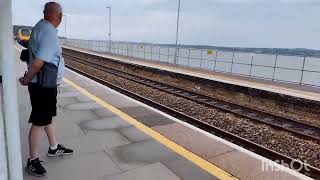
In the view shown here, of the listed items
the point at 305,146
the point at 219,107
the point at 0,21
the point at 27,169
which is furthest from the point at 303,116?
the point at 0,21

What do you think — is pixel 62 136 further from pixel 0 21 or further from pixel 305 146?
pixel 305 146

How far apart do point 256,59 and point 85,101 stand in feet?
43.8

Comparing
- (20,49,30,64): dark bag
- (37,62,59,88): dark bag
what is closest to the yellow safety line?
(37,62,59,88): dark bag

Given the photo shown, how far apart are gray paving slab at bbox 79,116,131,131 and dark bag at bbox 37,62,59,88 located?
90.8 inches

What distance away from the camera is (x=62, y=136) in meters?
5.20

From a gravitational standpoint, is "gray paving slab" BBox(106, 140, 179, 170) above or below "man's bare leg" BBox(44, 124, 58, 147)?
below

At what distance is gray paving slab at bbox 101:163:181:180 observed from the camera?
380 centimetres

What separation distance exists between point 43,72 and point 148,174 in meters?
1.88

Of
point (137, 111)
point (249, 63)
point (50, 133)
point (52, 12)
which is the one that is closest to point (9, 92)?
point (52, 12)

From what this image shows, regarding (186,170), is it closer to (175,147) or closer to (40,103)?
(175,147)

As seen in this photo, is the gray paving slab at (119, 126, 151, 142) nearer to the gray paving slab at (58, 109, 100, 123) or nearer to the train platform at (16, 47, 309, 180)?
the train platform at (16, 47, 309, 180)

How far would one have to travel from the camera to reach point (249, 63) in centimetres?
1930

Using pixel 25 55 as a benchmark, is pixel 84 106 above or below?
below

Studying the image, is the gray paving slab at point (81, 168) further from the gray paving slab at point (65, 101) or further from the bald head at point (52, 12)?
the gray paving slab at point (65, 101)
